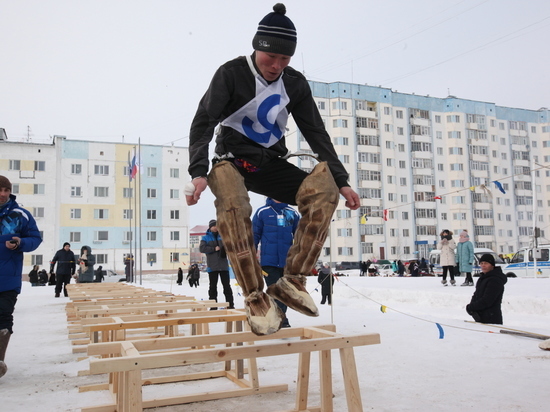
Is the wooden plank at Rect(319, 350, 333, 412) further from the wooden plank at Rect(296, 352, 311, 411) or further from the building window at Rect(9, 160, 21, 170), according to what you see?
the building window at Rect(9, 160, 21, 170)

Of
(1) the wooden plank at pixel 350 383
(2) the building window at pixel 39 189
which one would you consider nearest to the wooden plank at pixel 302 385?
(1) the wooden plank at pixel 350 383

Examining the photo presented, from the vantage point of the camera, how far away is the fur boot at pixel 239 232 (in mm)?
2600

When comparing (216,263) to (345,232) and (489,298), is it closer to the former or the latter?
(489,298)

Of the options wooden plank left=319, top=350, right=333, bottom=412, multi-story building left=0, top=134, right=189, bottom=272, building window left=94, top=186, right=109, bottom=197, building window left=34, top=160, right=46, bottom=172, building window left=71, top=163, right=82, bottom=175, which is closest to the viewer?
wooden plank left=319, top=350, right=333, bottom=412

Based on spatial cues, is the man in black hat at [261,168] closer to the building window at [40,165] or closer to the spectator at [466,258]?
the spectator at [466,258]

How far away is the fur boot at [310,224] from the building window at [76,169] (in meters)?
48.8

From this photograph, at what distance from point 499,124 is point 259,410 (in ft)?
230

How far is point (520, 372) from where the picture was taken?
3.82 m

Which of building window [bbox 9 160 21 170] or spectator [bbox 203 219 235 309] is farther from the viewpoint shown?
building window [bbox 9 160 21 170]

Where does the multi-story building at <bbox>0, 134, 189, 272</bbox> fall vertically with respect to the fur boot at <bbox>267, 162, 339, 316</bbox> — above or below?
above

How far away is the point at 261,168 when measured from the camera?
9.71ft

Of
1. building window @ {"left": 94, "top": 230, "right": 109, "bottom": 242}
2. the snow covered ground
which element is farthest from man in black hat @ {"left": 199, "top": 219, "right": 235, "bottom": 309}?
building window @ {"left": 94, "top": 230, "right": 109, "bottom": 242}

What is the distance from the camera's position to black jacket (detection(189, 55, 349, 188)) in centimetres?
275

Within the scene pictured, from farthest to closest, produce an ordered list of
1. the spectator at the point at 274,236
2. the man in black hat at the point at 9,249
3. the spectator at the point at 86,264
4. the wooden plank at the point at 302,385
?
the spectator at the point at 86,264 < the spectator at the point at 274,236 < the man in black hat at the point at 9,249 < the wooden plank at the point at 302,385
